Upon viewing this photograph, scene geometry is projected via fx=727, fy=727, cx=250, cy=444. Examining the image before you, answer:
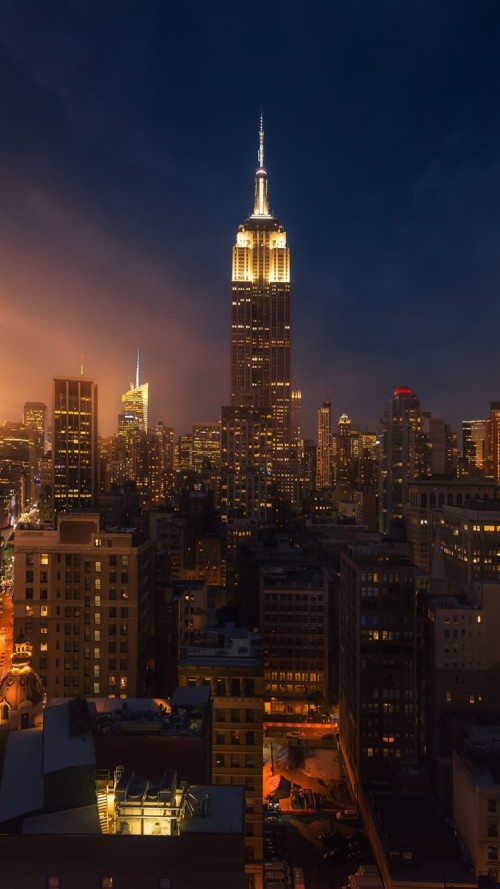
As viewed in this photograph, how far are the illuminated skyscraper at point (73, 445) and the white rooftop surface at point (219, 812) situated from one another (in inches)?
4779

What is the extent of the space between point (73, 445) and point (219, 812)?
125526 mm

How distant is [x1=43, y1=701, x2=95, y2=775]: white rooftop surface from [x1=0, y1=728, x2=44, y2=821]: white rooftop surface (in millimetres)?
463

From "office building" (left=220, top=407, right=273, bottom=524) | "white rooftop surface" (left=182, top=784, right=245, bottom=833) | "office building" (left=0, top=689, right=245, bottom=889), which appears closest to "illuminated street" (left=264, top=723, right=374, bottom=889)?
"white rooftop surface" (left=182, top=784, right=245, bottom=833)

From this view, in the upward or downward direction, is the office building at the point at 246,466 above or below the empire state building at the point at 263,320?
below

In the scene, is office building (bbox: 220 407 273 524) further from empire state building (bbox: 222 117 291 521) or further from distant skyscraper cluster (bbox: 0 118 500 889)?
empire state building (bbox: 222 117 291 521)

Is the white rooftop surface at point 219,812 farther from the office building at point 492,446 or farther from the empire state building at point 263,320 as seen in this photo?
the office building at point 492,446

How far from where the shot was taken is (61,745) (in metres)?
18.0

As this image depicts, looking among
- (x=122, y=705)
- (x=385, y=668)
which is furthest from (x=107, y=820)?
(x=385, y=668)

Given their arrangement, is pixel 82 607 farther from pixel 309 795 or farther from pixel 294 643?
pixel 294 643

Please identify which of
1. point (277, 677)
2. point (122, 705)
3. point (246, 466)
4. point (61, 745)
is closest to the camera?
point (61, 745)

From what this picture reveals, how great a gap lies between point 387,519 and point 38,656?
96.2m

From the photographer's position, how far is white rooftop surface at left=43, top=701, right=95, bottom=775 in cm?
1702

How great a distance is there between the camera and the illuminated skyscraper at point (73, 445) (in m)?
136

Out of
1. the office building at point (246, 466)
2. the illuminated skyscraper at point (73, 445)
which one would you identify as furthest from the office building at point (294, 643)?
the illuminated skyscraper at point (73, 445)
